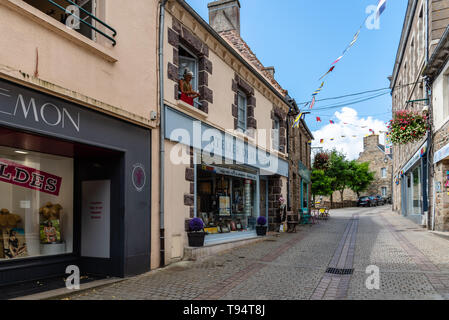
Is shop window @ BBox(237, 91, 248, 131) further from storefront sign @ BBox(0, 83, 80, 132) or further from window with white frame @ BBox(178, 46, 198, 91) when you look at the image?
storefront sign @ BBox(0, 83, 80, 132)

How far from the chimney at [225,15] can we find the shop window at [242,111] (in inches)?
136

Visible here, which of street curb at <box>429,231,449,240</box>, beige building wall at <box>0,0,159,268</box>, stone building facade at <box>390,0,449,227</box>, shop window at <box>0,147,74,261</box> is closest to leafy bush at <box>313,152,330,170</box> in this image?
stone building facade at <box>390,0,449,227</box>

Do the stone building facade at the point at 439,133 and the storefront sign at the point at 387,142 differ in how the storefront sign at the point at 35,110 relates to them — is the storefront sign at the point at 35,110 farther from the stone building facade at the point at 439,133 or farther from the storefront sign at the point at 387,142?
the storefront sign at the point at 387,142

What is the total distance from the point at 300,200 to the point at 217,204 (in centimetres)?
987

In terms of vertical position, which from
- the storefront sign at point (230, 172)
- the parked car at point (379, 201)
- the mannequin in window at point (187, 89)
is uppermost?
the mannequin in window at point (187, 89)

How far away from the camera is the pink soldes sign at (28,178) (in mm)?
5340

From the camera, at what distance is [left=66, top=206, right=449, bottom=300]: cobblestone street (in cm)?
488

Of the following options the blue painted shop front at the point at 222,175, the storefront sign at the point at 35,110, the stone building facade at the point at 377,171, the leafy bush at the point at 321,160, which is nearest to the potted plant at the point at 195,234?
the blue painted shop front at the point at 222,175

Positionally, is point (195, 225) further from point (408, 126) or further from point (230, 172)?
point (408, 126)

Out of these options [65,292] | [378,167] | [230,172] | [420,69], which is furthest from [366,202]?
[65,292]

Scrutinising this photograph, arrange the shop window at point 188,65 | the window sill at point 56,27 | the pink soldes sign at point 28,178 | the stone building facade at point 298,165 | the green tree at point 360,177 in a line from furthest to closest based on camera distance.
A: the green tree at point 360,177 < the stone building facade at point 298,165 < the shop window at point 188,65 < the pink soldes sign at point 28,178 < the window sill at point 56,27

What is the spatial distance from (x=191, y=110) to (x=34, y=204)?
370 cm

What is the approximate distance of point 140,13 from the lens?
261 inches
